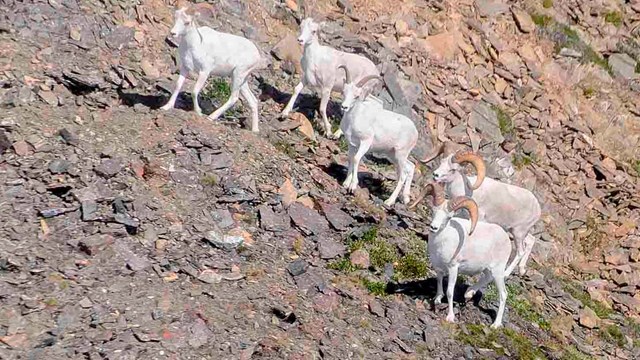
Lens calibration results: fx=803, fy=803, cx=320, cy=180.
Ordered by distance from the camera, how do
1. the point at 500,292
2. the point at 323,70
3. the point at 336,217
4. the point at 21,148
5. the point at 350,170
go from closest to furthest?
the point at 21,148
the point at 500,292
the point at 336,217
the point at 350,170
the point at 323,70

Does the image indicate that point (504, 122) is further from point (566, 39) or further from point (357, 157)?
point (357, 157)

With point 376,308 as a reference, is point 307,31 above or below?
above

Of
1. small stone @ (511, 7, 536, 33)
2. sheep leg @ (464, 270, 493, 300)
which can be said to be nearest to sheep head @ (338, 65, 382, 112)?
sheep leg @ (464, 270, 493, 300)

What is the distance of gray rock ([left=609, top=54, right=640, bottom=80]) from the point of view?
26.6 m

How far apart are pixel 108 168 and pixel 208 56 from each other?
3.01m

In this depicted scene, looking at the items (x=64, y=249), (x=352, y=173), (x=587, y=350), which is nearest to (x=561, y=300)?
(x=587, y=350)

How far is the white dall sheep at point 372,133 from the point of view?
572 inches

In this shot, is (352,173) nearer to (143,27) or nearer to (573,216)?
(143,27)

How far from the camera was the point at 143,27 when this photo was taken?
16953 millimetres

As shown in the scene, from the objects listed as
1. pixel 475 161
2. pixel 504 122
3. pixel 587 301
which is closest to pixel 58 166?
pixel 475 161

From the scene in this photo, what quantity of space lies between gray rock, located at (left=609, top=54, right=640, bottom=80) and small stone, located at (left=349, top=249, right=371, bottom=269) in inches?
671

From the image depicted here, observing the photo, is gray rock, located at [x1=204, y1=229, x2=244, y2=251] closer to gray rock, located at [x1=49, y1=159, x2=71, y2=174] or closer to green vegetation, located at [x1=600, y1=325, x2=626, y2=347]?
gray rock, located at [x1=49, y1=159, x2=71, y2=174]

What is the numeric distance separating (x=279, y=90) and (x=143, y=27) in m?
3.21

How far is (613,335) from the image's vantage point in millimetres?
14953
